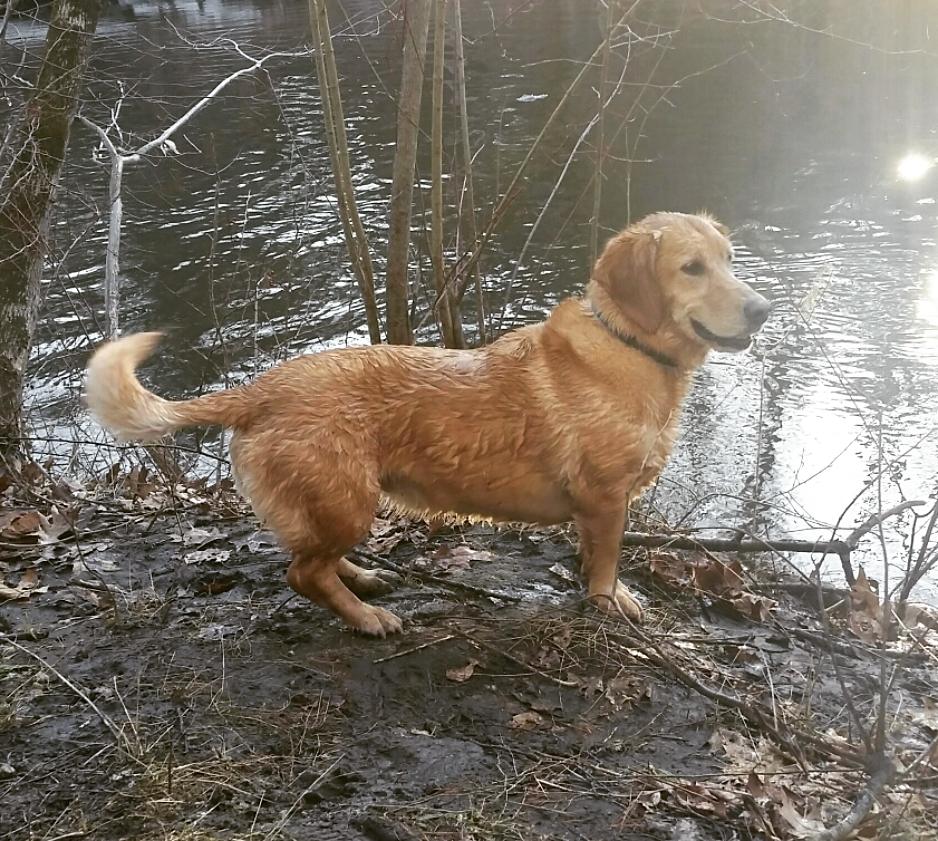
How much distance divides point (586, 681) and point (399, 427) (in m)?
1.32

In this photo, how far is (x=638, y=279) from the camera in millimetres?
4301

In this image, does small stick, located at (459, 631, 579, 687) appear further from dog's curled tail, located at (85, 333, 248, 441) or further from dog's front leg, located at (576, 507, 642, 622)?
dog's curled tail, located at (85, 333, 248, 441)

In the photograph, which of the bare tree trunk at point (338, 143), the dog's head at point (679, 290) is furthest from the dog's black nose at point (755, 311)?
the bare tree trunk at point (338, 143)

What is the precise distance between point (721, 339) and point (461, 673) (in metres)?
1.85

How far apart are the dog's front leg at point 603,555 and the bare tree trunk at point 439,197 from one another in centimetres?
205

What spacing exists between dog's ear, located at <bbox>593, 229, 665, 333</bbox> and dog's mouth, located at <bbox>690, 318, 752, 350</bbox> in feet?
0.54

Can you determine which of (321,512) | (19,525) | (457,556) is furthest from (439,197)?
(19,525)

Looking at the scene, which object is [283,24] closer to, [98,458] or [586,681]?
[98,458]

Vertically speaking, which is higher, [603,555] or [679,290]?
[679,290]

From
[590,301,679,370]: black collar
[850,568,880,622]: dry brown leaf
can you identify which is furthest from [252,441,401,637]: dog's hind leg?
[850,568,880,622]: dry brown leaf

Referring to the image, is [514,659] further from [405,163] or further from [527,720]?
[405,163]

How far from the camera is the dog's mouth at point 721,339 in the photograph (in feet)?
14.1

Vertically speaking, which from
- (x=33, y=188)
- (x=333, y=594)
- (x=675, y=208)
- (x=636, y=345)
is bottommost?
(x=333, y=594)

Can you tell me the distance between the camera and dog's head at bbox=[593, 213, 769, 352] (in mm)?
4281
